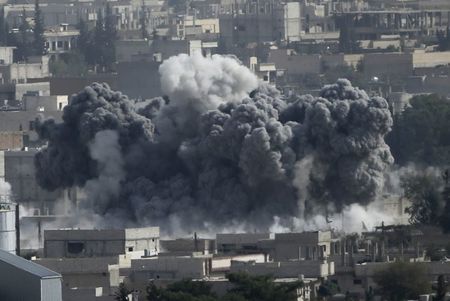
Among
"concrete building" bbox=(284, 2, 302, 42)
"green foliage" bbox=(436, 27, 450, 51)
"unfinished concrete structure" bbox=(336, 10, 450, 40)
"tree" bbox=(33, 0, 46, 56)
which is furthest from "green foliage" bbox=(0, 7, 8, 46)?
"green foliage" bbox=(436, 27, 450, 51)

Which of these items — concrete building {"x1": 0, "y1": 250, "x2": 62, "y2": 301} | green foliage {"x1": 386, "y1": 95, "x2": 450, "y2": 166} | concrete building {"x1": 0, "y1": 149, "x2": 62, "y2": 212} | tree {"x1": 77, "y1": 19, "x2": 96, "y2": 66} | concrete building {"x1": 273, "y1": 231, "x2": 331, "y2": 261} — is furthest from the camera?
tree {"x1": 77, "y1": 19, "x2": 96, "y2": 66}

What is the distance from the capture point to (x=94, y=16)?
539 ft

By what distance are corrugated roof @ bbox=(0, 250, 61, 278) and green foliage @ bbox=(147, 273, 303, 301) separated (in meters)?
7.89

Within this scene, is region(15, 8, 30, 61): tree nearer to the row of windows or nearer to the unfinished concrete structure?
the row of windows

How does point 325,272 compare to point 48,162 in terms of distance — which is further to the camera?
point 48,162

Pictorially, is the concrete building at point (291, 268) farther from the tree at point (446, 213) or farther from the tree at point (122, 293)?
the tree at point (446, 213)

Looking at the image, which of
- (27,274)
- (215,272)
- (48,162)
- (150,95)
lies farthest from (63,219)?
(27,274)

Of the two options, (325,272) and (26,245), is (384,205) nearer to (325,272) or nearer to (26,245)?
(26,245)

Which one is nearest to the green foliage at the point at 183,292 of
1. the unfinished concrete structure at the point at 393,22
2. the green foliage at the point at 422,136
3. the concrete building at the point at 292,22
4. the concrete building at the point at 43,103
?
the green foliage at the point at 422,136

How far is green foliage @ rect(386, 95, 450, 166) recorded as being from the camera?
99812 mm

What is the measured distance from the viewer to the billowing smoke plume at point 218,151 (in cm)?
8700

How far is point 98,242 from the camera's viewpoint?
80438mm

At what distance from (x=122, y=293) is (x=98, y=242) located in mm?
17344

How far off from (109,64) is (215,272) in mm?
65840
